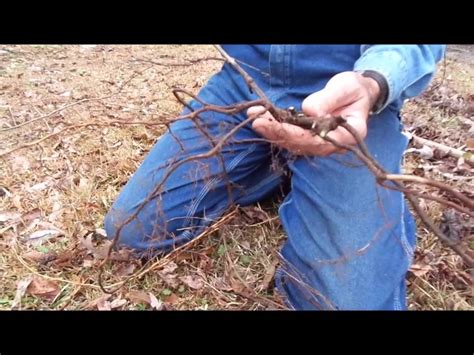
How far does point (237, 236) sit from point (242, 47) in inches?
23.3

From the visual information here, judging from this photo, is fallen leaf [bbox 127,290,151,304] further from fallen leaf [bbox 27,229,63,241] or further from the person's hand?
the person's hand

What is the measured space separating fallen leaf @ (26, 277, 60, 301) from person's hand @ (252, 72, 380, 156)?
0.76 m

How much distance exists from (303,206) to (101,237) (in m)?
0.69

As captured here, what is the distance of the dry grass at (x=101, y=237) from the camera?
1.31 meters

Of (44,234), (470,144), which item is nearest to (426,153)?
(470,144)

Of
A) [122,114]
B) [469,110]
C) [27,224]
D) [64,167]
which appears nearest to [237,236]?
[27,224]

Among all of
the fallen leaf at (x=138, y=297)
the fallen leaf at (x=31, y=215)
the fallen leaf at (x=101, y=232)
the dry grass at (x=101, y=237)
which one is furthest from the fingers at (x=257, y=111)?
the fallen leaf at (x=31, y=215)

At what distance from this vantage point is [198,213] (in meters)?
1.49

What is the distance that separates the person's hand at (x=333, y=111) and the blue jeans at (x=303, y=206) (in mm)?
97

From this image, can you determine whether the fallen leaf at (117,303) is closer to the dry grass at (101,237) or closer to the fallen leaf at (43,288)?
the dry grass at (101,237)

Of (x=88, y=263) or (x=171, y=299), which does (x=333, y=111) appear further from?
(x=88, y=263)

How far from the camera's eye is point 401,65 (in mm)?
1095

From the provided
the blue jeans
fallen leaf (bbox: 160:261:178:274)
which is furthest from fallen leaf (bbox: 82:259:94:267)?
fallen leaf (bbox: 160:261:178:274)

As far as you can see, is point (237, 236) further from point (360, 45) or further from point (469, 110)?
point (469, 110)
